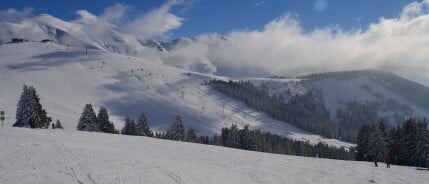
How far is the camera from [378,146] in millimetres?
70250

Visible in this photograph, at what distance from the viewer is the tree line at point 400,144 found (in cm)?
6706

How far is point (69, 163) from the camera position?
105ft

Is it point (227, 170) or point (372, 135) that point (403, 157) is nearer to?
point (372, 135)

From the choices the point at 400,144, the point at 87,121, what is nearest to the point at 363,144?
the point at 400,144

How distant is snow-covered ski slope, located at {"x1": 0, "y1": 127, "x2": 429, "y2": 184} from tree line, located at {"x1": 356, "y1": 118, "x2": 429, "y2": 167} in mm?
24802

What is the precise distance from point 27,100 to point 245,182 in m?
47.7

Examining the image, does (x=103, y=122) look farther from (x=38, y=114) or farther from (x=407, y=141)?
(x=407, y=141)

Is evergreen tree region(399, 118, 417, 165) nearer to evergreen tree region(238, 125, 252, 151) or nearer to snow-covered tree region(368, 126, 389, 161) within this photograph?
snow-covered tree region(368, 126, 389, 161)

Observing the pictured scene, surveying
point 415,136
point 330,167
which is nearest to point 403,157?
point 415,136

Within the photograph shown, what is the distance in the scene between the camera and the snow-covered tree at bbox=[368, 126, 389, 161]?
2753 inches

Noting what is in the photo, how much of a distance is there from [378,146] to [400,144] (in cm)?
482

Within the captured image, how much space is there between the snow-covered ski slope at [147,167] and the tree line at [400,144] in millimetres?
24802

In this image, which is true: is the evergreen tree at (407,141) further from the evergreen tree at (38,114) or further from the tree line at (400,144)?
the evergreen tree at (38,114)

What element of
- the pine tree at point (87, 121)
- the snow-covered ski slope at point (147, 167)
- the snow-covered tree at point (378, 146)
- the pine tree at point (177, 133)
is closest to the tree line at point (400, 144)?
the snow-covered tree at point (378, 146)
